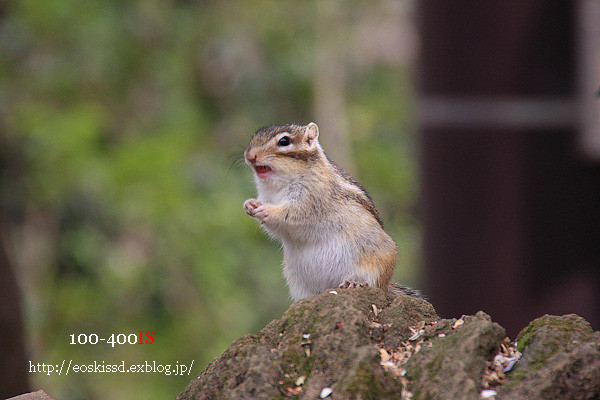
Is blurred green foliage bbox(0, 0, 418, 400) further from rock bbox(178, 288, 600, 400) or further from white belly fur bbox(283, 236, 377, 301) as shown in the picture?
rock bbox(178, 288, 600, 400)

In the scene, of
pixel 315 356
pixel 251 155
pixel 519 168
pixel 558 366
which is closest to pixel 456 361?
pixel 558 366

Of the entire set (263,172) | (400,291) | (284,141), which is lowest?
(400,291)

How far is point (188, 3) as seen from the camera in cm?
749

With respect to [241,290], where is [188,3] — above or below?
above

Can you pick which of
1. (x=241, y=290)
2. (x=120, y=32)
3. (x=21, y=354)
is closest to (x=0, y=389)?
(x=21, y=354)

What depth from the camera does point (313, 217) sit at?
2.95 meters

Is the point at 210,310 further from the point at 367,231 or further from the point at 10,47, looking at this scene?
the point at 367,231

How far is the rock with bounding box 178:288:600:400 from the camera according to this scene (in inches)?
78.0

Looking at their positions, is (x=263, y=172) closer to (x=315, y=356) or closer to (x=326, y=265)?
(x=326, y=265)

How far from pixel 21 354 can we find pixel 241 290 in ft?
10.9

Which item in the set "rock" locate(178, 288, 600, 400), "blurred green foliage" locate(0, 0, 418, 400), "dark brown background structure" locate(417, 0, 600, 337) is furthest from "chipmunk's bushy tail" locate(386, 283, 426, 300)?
"blurred green foliage" locate(0, 0, 418, 400)

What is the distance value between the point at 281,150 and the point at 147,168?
8.17 feet

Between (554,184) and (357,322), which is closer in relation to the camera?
(357,322)

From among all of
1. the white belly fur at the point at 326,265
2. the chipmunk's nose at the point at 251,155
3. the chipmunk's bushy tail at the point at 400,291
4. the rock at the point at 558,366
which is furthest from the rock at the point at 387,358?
the chipmunk's nose at the point at 251,155
